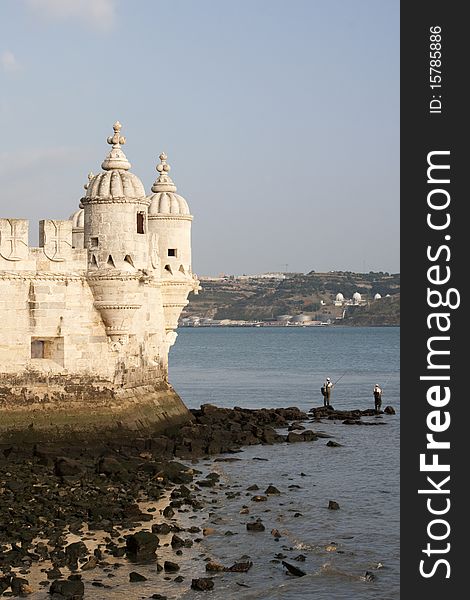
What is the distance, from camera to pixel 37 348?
34.0 m

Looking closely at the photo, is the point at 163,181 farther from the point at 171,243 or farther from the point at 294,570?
the point at 294,570

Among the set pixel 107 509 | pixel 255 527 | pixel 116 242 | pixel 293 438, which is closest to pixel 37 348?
pixel 116 242

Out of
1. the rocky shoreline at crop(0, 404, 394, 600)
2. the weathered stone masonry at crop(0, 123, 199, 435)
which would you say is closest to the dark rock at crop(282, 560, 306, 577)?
the rocky shoreline at crop(0, 404, 394, 600)

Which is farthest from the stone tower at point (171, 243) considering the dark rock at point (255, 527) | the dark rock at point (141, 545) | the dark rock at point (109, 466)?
the dark rock at point (141, 545)

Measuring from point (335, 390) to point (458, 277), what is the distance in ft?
161

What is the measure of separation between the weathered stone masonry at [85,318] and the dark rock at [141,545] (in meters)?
11.3

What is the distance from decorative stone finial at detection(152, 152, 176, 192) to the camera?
40188mm

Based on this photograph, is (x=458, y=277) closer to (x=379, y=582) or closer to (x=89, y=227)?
(x=379, y=582)

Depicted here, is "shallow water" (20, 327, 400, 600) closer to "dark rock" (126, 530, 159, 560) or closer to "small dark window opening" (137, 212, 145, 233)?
"dark rock" (126, 530, 159, 560)

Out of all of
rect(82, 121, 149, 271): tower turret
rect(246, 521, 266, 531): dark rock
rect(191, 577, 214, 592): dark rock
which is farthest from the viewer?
rect(82, 121, 149, 271): tower turret

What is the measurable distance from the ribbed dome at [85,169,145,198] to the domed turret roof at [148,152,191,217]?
4.29 meters

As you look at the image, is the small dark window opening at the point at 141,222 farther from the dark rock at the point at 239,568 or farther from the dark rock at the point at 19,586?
the dark rock at the point at 19,586

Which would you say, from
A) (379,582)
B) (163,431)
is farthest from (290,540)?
(163,431)

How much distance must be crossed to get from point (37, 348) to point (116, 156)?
6.64 m
